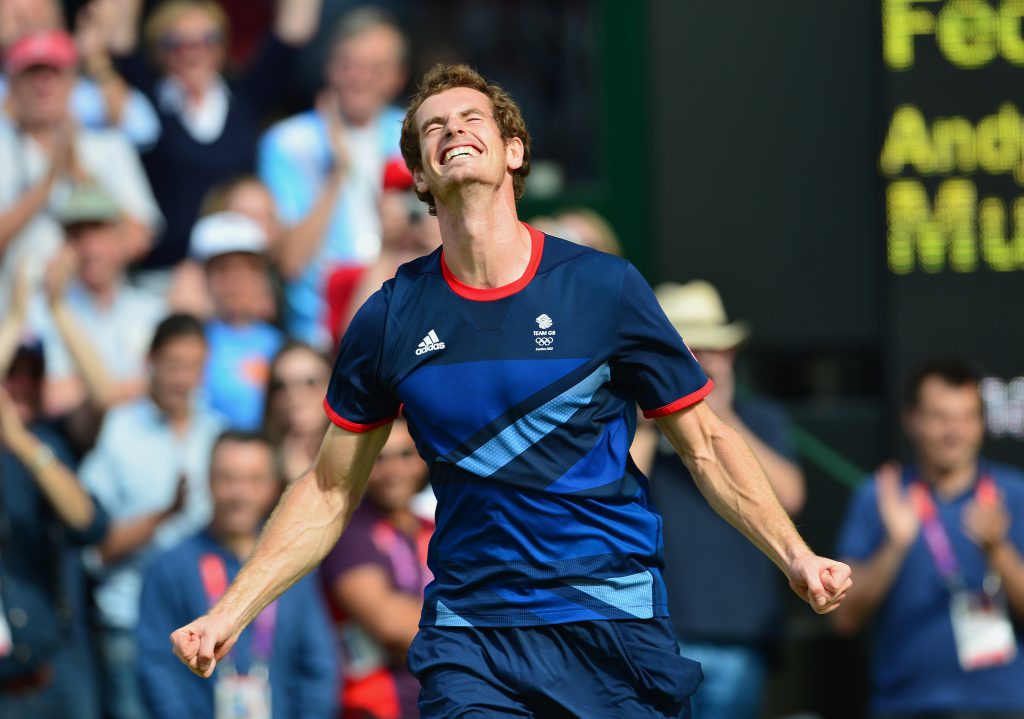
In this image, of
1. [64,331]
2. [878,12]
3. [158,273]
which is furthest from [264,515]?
[878,12]

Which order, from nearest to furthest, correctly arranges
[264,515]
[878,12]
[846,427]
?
1. [264,515]
2. [878,12]
3. [846,427]

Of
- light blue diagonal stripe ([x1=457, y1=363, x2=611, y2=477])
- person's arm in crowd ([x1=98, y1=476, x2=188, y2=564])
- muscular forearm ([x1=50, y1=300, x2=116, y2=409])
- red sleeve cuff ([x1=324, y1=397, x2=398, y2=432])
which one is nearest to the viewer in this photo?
light blue diagonal stripe ([x1=457, y1=363, x2=611, y2=477])

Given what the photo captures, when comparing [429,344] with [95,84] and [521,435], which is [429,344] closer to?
[521,435]

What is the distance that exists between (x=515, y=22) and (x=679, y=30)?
127cm

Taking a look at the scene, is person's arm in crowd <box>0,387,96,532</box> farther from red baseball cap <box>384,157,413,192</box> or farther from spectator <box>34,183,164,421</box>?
red baseball cap <box>384,157,413,192</box>

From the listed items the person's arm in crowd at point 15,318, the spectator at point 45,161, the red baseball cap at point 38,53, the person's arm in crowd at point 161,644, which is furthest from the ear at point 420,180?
the red baseball cap at point 38,53

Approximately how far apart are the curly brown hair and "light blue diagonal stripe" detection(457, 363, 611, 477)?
26.1 inches

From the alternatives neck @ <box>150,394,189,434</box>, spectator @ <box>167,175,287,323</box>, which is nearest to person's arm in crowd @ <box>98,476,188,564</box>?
neck @ <box>150,394,189,434</box>

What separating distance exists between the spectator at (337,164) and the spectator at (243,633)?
1.83 metres

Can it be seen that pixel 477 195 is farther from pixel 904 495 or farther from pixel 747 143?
pixel 747 143

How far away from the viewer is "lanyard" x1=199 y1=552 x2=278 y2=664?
22.1ft

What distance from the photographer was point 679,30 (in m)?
8.66

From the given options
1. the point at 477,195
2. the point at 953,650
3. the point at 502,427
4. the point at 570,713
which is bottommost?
the point at 953,650

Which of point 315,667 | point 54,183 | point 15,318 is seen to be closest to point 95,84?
point 54,183
